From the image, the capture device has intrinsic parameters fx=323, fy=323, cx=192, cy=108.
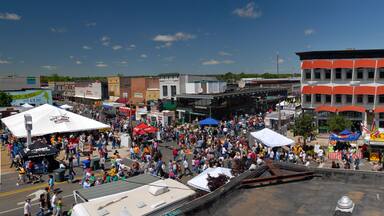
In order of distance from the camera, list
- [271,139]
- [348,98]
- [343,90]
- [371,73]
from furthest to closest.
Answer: [348,98], [343,90], [371,73], [271,139]

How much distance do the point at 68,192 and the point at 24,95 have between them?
58.5 metres

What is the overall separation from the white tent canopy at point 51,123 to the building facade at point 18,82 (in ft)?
160

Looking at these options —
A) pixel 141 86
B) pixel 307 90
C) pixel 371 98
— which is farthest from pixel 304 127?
pixel 141 86

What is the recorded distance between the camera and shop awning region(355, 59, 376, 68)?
3525 cm

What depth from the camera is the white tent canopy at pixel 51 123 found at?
27.7 metres

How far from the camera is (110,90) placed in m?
78.5

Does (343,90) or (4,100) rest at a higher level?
(343,90)

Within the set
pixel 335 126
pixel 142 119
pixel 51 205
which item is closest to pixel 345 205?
pixel 51 205

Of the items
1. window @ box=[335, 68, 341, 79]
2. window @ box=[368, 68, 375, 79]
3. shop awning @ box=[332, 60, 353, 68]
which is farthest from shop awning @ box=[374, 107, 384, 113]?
shop awning @ box=[332, 60, 353, 68]

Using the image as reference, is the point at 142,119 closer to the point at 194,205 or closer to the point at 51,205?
the point at 51,205

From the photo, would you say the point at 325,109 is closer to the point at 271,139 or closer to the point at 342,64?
the point at 342,64

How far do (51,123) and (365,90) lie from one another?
32791 millimetres

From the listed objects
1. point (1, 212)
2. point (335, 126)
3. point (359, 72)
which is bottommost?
point (1, 212)

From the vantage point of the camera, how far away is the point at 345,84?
37250 millimetres
